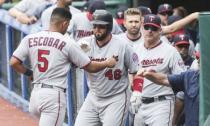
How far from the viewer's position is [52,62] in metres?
8.55

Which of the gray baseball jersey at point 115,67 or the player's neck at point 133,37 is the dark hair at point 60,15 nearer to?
the gray baseball jersey at point 115,67

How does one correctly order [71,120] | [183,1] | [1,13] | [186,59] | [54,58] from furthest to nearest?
[183,1]
[1,13]
[71,120]
[186,59]
[54,58]

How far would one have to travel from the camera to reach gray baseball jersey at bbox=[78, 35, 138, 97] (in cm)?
887

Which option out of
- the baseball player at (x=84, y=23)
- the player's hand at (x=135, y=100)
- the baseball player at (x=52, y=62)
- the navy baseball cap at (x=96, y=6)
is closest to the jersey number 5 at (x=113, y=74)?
the player's hand at (x=135, y=100)

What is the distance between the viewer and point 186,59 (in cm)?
973

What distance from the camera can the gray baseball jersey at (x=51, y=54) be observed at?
28.0 ft

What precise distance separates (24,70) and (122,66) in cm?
104

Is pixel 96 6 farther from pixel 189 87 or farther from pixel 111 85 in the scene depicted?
pixel 189 87

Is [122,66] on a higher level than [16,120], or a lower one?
higher

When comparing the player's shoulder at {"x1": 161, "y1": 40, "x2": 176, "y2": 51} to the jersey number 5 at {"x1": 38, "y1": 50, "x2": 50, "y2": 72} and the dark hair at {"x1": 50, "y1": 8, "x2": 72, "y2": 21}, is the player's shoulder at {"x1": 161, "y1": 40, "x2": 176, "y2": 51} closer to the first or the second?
the dark hair at {"x1": 50, "y1": 8, "x2": 72, "y2": 21}

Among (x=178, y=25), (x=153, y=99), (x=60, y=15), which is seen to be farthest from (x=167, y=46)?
(x=60, y=15)

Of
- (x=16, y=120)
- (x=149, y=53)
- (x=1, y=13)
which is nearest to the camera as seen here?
(x=149, y=53)

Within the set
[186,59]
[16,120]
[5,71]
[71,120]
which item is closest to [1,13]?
[5,71]

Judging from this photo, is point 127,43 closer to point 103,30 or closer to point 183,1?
point 103,30
